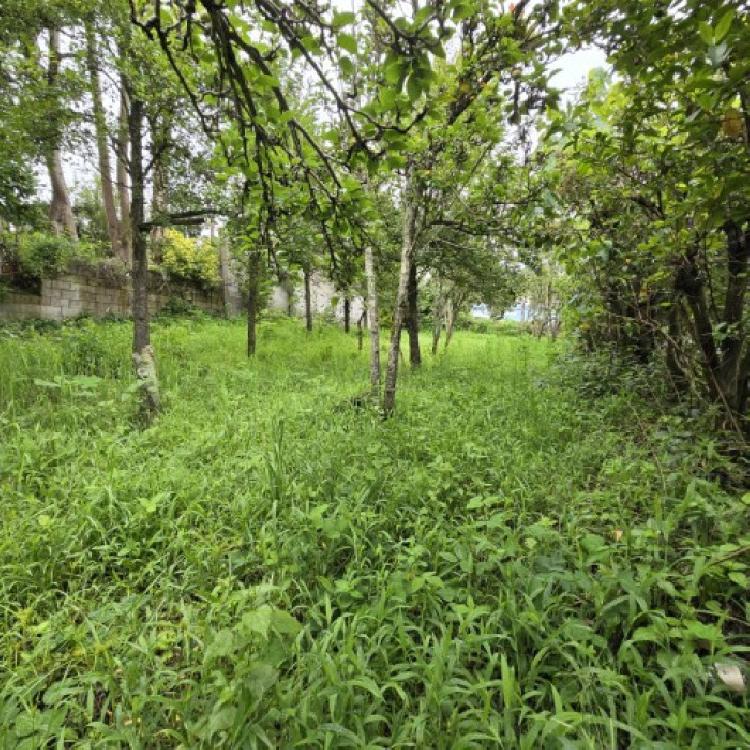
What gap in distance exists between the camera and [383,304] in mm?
9000

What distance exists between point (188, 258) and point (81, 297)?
153 inches

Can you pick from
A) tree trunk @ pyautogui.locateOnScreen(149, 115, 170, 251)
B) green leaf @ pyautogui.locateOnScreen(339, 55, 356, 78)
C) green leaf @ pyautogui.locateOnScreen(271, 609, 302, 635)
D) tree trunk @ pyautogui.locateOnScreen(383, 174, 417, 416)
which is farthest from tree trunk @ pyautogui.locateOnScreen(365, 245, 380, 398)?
green leaf @ pyautogui.locateOnScreen(339, 55, 356, 78)

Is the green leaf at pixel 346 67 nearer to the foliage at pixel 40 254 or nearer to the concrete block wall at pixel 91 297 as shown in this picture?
the concrete block wall at pixel 91 297

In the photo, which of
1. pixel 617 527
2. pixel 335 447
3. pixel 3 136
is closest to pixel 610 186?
pixel 617 527

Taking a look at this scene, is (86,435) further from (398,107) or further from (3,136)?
(398,107)

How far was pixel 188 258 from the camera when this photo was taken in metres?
13.4

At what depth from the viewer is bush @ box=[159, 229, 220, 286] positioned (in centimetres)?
1301

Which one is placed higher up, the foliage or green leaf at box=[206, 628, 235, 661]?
the foliage

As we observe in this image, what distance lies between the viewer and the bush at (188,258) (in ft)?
42.7

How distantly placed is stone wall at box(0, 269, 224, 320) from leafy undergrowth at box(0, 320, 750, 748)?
6.91 m

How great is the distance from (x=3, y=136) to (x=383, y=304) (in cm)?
644

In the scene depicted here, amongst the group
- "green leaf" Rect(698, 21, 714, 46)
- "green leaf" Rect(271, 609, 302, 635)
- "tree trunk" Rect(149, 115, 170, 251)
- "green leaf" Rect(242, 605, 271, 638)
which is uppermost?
"tree trunk" Rect(149, 115, 170, 251)

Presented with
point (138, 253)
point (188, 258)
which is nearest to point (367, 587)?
point (138, 253)

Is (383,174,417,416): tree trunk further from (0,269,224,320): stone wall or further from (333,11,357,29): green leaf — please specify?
(0,269,224,320): stone wall
